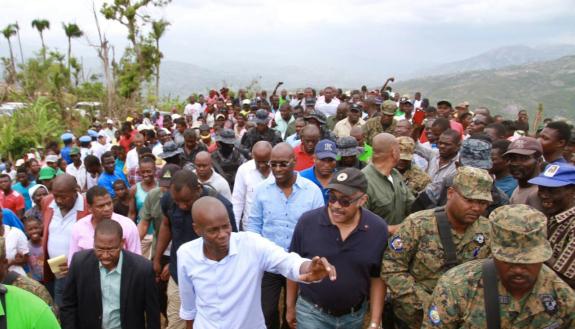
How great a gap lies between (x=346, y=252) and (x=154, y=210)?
229 centimetres

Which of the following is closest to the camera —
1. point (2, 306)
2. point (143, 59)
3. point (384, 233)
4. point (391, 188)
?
point (2, 306)

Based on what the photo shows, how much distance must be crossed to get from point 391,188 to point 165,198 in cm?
206

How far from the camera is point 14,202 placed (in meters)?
6.88

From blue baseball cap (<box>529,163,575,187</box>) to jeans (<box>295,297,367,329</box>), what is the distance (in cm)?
153

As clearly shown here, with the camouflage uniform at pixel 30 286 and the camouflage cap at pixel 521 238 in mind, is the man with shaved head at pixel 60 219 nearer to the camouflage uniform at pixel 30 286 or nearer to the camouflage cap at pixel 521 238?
the camouflage uniform at pixel 30 286

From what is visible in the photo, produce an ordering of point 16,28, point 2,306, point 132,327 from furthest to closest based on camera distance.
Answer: point 16,28 → point 132,327 → point 2,306

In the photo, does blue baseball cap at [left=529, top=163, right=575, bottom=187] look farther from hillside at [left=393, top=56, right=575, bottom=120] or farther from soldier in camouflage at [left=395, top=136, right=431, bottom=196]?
hillside at [left=393, top=56, right=575, bottom=120]

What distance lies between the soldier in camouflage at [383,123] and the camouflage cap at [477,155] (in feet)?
9.73

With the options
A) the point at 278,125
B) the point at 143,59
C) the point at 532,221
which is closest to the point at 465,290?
the point at 532,221

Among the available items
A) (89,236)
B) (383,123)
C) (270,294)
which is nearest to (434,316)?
(270,294)

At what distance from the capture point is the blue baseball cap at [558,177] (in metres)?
3.23

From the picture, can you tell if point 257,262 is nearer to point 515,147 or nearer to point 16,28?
point 515,147

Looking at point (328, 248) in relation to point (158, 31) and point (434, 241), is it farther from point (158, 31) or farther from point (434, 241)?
point (158, 31)

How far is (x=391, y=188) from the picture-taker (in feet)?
14.0
